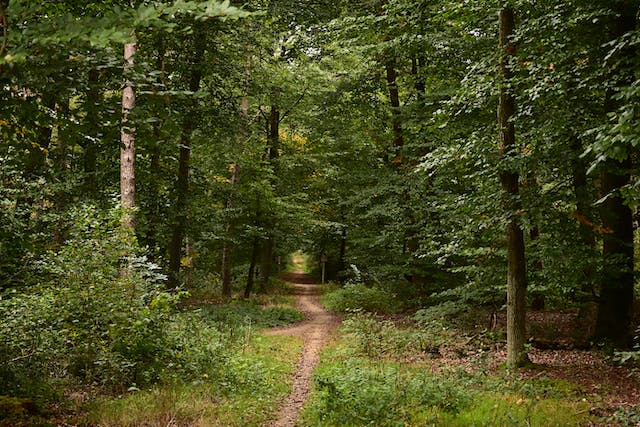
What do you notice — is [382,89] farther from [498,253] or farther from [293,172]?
[498,253]

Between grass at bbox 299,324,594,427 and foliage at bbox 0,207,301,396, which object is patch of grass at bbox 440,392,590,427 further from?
foliage at bbox 0,207,301,396

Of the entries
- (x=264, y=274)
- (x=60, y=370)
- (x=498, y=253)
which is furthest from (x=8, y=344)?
(x=264, y=274)

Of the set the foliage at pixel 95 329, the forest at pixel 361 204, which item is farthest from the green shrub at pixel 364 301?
the foliage at pixel 95 329

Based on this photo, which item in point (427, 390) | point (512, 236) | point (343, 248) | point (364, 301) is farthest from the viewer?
point (343, 248)

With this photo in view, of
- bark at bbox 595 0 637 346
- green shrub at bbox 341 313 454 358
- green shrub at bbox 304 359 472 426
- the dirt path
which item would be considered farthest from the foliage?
bark at bbox 595 0 637 346

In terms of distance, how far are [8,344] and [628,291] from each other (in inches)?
454

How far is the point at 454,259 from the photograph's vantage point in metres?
16.8

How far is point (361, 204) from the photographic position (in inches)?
738

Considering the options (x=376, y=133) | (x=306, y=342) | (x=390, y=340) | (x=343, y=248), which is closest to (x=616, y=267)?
(x=390, y=340)

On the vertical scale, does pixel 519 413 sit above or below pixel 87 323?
below

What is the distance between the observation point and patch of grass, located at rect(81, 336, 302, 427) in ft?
20.5

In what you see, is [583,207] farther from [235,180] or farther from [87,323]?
[235,180]

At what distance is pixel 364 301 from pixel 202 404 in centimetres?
1440

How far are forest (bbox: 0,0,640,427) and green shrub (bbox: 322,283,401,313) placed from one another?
1.17 metres
